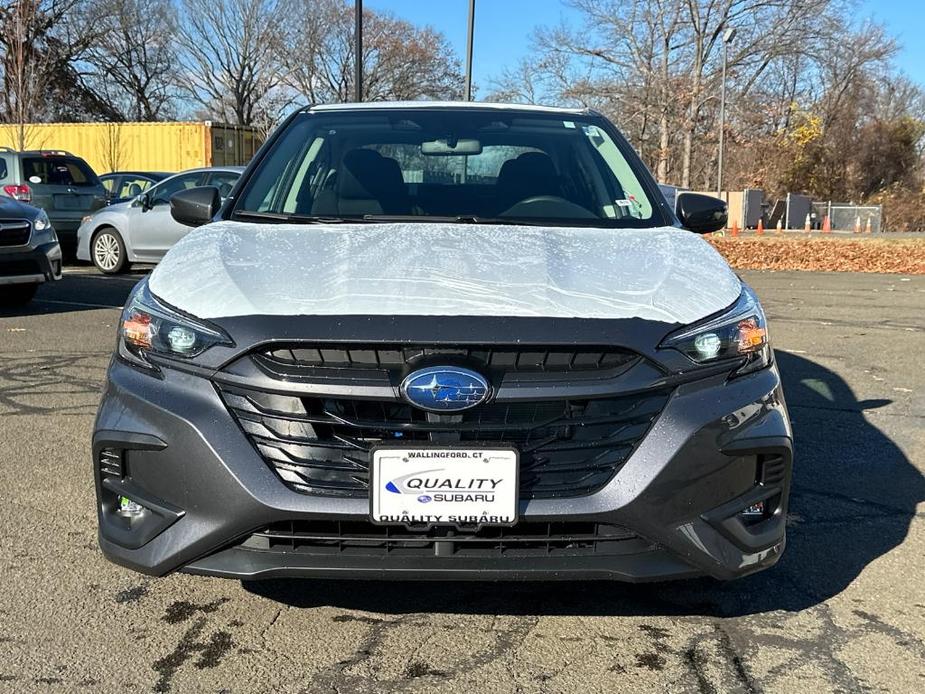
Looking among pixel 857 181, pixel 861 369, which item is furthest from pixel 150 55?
pixel 861 369

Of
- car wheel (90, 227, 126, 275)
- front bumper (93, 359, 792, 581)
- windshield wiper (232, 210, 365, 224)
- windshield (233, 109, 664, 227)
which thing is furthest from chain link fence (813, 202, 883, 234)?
front bumper (93, 359, 792, 581)

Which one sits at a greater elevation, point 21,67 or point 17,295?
point 21,67

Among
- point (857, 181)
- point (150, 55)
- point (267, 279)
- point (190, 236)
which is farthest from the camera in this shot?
point (150, 55)

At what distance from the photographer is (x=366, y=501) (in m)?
2.44

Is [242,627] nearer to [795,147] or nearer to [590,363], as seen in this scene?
[590,363]

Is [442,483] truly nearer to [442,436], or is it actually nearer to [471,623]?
[442,436]

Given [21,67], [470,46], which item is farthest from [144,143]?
[470,46]

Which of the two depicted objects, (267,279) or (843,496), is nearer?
(267,279)

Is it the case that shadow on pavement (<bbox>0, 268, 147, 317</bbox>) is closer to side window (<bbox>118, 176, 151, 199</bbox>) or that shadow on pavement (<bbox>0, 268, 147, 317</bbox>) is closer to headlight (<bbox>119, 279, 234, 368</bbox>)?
side window (<bbox>118, 176, 151, 199</bbox>)

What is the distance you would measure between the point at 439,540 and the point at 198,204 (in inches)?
83.0

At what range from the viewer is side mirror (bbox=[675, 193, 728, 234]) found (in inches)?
157

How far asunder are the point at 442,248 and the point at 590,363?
31.3 inches

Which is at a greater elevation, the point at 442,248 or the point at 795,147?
the point at 795,147

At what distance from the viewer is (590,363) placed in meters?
2.51
